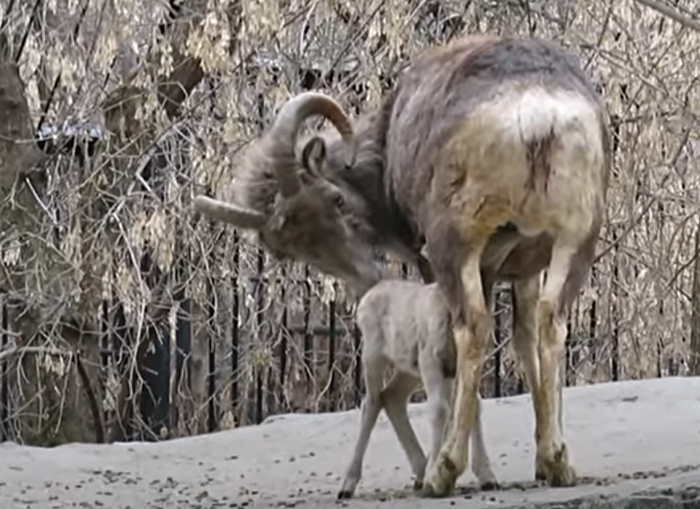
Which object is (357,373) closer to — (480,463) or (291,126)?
(291,126)

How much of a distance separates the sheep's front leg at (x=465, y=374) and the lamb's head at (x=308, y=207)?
1205 millimetres

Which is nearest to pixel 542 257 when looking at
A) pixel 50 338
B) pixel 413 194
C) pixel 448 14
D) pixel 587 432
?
pixel 413 194

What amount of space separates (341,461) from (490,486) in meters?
1.52

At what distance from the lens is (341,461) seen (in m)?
7.24

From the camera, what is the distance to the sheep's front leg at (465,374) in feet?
17.8

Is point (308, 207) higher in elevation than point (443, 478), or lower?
higher

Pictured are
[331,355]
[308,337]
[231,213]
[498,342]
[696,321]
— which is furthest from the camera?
[308,337]

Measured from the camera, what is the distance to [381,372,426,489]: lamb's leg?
20.4 feet

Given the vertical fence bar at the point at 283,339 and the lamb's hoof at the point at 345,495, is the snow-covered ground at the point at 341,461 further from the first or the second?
the vertical fence bar at the point at 283,339

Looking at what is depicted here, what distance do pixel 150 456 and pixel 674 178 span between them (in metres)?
4.30

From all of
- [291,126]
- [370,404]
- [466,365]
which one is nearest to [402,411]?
[370,404]

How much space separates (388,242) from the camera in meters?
→ 6.82

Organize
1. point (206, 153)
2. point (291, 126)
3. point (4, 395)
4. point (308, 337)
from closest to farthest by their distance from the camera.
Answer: point (291, 126) < point (206, 153) < point (308, 337) < point (4, 395)

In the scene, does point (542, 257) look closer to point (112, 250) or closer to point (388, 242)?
point (388, 242)
